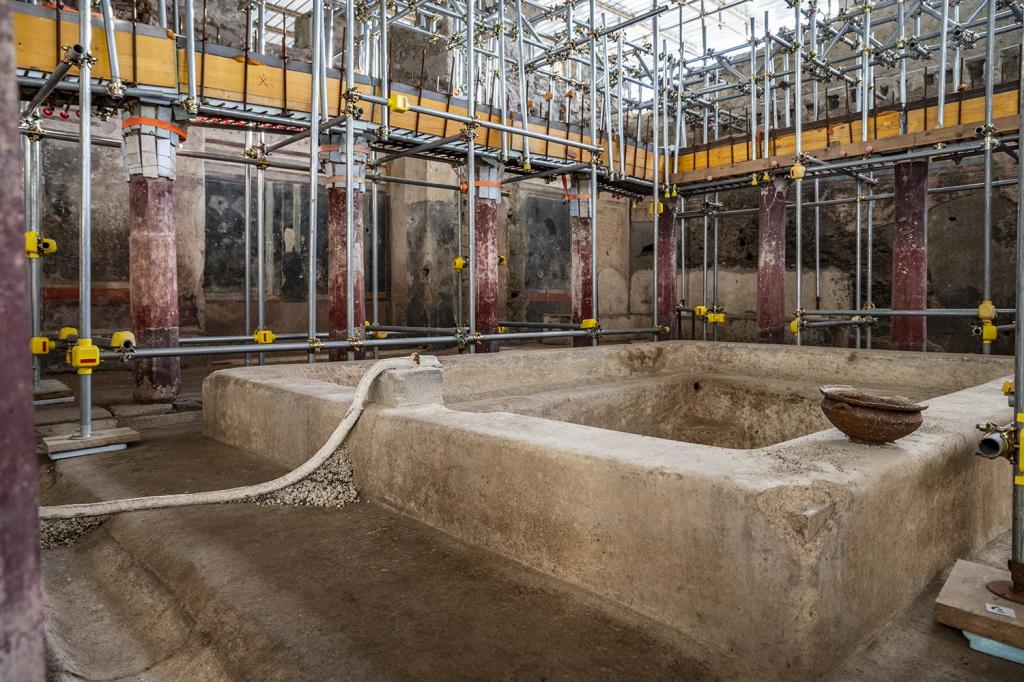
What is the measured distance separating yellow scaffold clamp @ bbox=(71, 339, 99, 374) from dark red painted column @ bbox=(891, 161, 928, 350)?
851 cm

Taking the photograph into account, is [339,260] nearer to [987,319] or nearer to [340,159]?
[340,159]

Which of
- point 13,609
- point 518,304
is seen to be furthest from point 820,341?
point 13,609

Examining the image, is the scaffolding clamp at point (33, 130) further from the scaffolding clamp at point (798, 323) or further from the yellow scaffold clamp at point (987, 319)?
the yellow scaffold clamp at point (987, 319)

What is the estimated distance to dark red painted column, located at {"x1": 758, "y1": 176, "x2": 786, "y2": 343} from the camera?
30.1ft

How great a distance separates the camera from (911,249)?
8.02 meters

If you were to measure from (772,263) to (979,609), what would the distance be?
25.5 feet

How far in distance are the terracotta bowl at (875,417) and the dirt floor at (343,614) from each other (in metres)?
0.62

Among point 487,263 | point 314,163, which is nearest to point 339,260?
point 487,263

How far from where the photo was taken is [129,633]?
2424 millimetres

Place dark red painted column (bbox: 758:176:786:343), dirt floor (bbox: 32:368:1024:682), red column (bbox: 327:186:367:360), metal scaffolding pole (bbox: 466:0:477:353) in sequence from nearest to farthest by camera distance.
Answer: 1. dirt floor (bbox: 32:368:1024:682)
2. metal scaffolding pole (bbox: 466:0:477:353)
3. red column (bbox: 327:186:367:360)
4. dark red painted column (bbox: 758:176:786:343)

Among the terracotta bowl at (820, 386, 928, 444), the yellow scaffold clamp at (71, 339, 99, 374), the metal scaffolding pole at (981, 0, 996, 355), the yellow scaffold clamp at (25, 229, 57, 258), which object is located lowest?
the terracotta bowl at (820, 386, 928, 444)

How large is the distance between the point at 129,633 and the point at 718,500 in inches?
85.5

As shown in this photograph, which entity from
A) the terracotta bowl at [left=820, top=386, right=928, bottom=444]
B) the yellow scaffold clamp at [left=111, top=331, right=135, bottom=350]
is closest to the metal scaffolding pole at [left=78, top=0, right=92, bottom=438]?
A: the yellow scaffold clamp at [left=111, top=331, right=135, bottom=350]

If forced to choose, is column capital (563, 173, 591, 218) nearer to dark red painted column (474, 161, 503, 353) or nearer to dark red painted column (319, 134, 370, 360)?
dark red painted column (474, 161, 503, 353)
